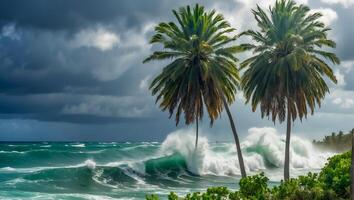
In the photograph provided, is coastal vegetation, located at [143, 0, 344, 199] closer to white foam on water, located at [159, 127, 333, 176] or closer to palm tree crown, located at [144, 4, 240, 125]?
palm tree crown, located at [144, 4, 240, 125]

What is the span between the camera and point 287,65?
28.0 m

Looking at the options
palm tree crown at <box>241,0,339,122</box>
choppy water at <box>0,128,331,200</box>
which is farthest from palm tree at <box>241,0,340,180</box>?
choppy water at <box>0,128,331,200</box>

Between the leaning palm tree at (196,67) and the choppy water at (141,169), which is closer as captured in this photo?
the leaning palm tree at (196,67)

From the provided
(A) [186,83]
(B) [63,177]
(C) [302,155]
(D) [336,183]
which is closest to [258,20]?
(A) [186,83]

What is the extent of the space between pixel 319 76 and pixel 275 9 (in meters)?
4.25

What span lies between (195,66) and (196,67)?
0.28ft

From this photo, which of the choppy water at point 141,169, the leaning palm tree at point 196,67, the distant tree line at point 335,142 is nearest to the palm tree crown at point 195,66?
the leaning palm tree at point 196,67

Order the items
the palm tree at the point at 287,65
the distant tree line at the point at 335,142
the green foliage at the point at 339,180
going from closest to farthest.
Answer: the green foliage at the point at 339,180
the palm tree at the point at 287,65
the distant tree line at the point at 335,142

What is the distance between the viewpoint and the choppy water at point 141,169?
40.6 metres

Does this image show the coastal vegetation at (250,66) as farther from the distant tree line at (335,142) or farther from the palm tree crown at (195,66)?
A: the distant tree line at (335,142)

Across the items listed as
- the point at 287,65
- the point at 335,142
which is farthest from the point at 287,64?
the point at 335,142

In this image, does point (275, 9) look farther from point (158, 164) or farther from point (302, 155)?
point (302, 155)

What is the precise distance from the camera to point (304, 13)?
3025 centimetres

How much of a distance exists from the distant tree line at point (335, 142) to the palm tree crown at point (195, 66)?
51.5 meters
